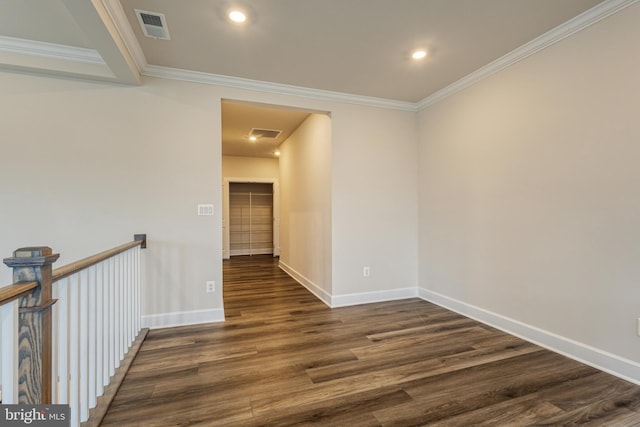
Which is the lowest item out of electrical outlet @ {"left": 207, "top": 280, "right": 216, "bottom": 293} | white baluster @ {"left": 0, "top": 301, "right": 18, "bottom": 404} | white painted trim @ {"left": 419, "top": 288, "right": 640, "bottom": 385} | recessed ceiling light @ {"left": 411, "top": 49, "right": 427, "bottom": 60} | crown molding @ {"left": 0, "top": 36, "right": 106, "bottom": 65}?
white painted trim @ {"left": 419, "top": 288, "right": 640, "bottom": 385}

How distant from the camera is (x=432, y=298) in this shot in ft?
11.9

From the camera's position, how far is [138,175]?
2.77m

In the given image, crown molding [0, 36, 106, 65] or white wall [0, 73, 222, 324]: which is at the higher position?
crown molding [0, 36, 106, 65]

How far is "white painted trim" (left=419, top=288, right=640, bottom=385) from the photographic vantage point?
1.93m

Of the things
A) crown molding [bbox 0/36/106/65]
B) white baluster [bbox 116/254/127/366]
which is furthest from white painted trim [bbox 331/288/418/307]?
crown molding [bbox 0/36/106/65]

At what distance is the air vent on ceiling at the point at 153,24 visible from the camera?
80.8 inches

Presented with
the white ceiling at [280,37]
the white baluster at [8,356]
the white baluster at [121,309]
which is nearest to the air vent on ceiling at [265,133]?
the white ceiling at [280,37]

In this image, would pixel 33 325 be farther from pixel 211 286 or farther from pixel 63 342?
pixel 211 286

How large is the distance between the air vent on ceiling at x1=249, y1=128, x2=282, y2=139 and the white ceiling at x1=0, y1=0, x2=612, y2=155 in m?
1.85

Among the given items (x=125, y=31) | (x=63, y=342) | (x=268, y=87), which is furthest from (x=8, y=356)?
(x=268, y=87)

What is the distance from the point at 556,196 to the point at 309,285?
312 cm

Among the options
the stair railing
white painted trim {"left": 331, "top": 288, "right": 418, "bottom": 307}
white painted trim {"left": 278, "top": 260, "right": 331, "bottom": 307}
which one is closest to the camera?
the stair railing

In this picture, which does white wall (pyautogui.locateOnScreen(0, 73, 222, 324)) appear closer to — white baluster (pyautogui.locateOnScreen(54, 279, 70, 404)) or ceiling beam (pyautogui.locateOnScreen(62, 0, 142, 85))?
ceiling beam (pyautogui.locateOnScreen(62, 0, 142, 85))

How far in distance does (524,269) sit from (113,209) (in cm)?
386
